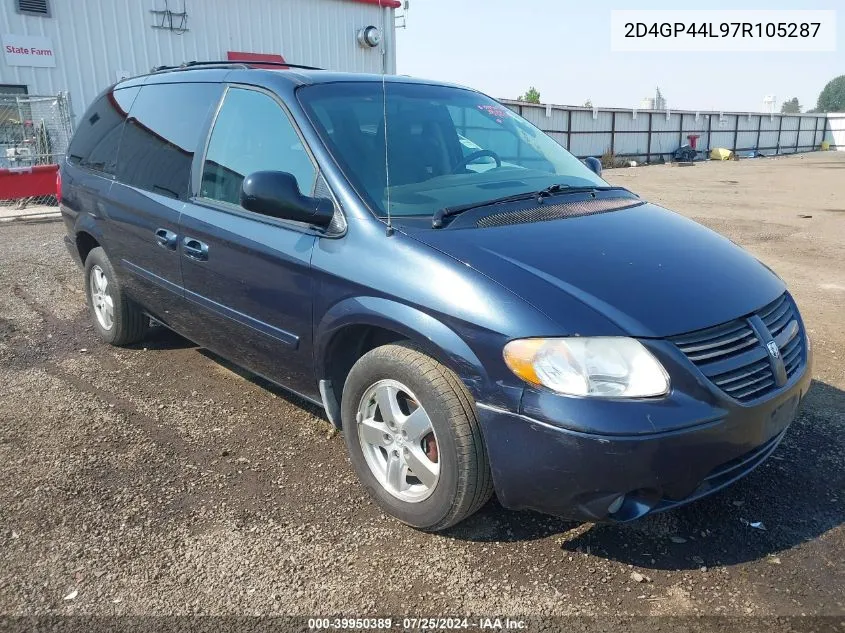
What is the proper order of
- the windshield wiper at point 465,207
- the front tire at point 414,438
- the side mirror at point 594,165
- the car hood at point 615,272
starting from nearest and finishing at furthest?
1. the car hood at point 615,272
2. the front tire at point 414,438
3. the windshield wiper at point 465,207
4. the side mirror at point 594,165

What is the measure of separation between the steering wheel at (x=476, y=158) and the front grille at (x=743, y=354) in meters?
1.47

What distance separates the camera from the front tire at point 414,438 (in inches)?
95.3

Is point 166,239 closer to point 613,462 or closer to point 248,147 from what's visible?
point 248,147

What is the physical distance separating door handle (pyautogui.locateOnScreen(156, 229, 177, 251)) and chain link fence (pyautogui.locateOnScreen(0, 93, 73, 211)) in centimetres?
941

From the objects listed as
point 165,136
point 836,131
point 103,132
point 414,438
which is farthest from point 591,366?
point 836,131

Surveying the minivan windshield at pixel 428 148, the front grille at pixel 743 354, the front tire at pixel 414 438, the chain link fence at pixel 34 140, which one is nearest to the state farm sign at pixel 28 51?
the chain link fence at pixel 34 140

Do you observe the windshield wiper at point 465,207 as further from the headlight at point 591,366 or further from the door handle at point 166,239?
the door handle at point 166,239

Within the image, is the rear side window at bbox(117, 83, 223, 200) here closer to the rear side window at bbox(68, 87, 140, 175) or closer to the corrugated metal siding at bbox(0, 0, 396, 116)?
the rear side window at bbox(68, 87, 140, 175)

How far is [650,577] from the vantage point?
247 centimetres

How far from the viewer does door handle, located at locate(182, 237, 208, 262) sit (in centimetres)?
343

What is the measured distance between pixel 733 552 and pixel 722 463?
48 cm

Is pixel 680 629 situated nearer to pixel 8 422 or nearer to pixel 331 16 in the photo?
pixel 8 422

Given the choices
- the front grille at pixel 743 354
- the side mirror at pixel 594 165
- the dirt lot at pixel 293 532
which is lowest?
the dirt lot at pixel 293 532

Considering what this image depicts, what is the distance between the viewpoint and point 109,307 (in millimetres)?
4781
